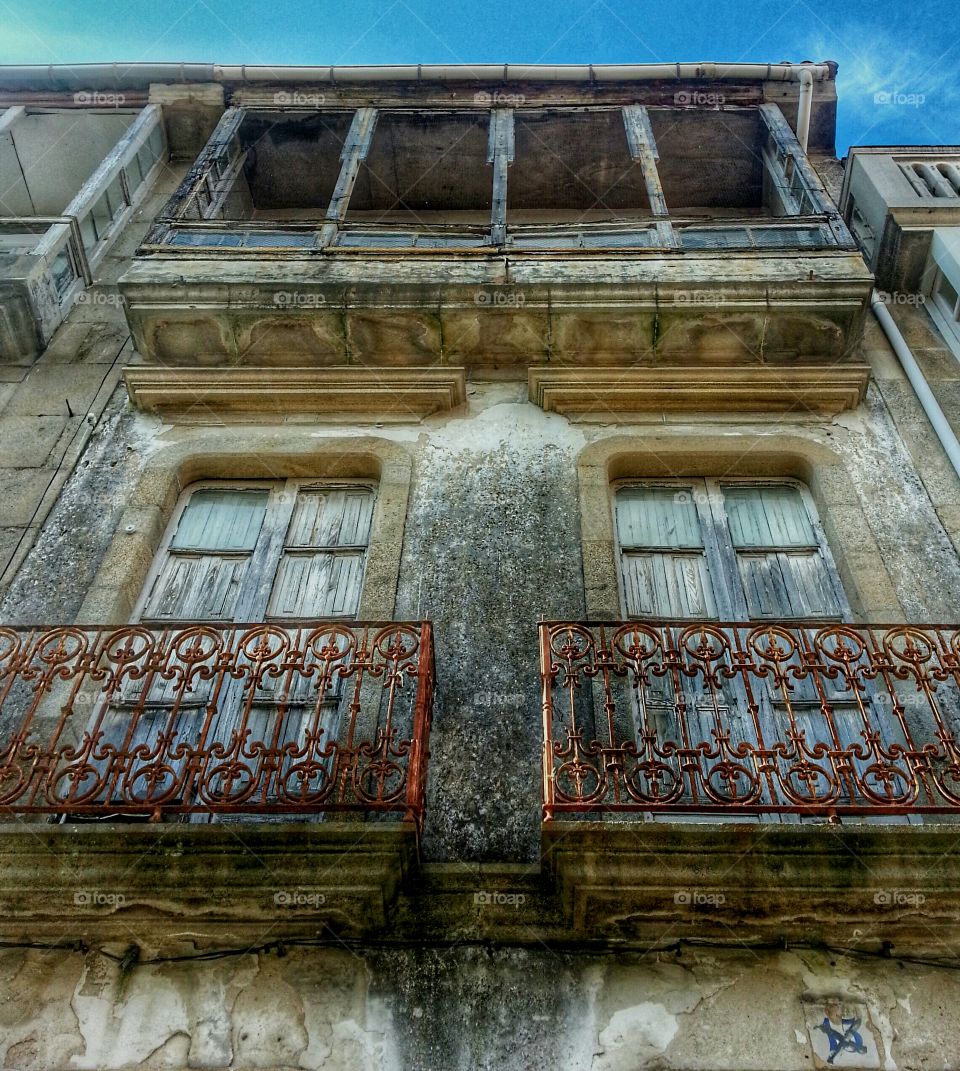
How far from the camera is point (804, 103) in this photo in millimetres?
9359

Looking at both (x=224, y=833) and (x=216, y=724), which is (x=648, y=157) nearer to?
(x=216, y=724)

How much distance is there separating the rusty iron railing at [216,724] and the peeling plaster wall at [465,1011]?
0.66 m

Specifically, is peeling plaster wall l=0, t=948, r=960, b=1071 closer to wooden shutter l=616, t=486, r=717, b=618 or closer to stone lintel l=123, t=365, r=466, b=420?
wooden shutter l=616, t=486, r=717, b=618

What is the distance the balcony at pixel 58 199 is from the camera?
24.9 feet

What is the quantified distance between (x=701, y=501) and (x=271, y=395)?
3.17 metres

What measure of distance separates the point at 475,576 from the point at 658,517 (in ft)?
4.81

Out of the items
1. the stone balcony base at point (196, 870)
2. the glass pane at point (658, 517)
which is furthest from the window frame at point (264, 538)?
the glass pane at point (658, 517)

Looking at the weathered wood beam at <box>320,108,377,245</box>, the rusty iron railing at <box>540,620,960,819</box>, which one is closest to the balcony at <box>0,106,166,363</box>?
the weathered wood beam at <box>320,108,377,245</box>

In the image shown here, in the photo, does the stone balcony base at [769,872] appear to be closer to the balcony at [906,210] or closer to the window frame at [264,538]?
the window frame at [264,538]

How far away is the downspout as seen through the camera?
930cm

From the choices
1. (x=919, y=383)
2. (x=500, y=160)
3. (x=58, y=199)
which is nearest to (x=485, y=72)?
(x=500, y=160)

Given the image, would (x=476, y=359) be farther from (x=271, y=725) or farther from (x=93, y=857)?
(x=93, y=857)

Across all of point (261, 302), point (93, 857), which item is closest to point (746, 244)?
point (261, 302)

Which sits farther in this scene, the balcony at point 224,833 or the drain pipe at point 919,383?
the drain pipe at point 919,383
